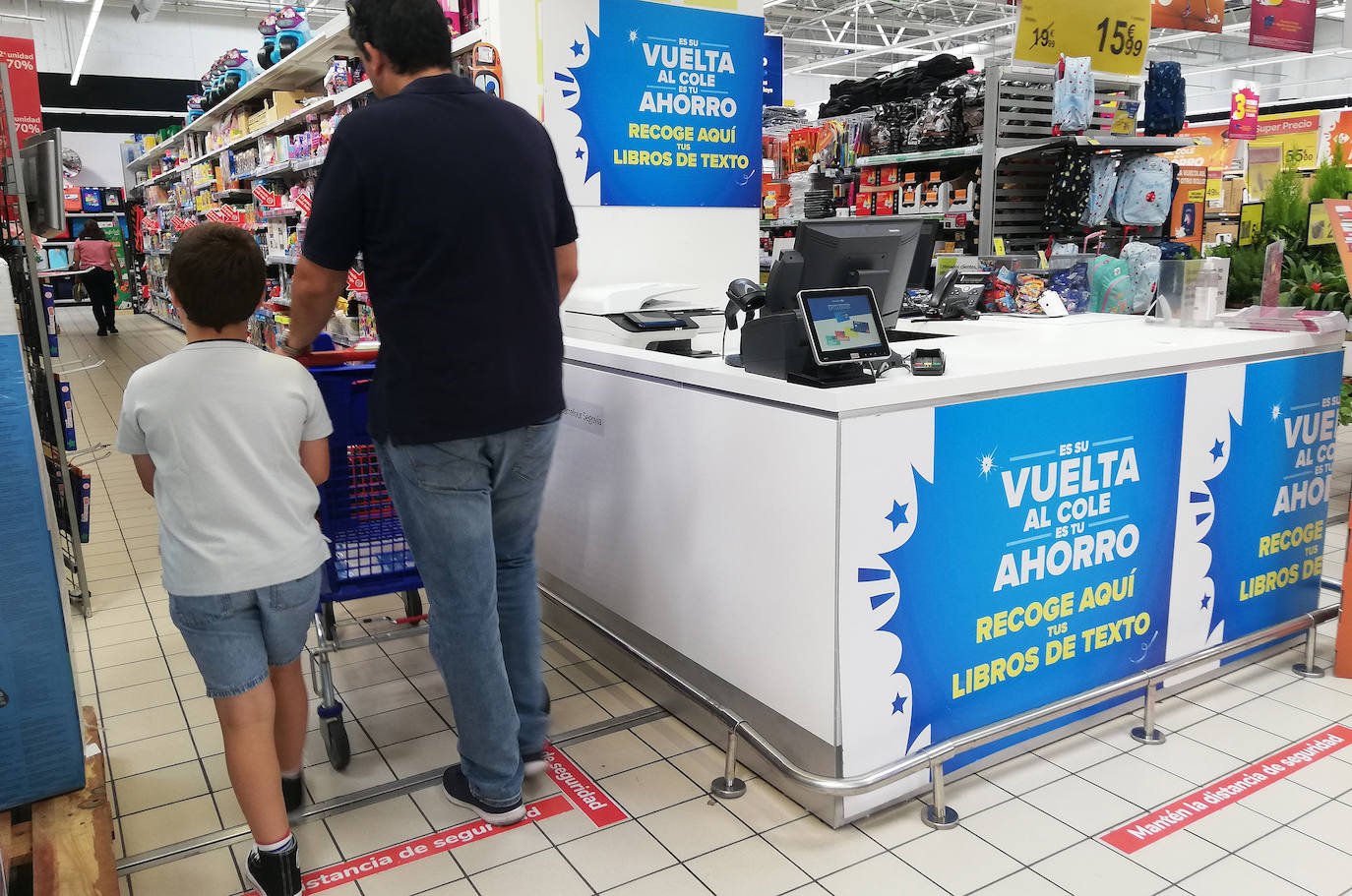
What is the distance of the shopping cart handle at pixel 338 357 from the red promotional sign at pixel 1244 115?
12.4 metres

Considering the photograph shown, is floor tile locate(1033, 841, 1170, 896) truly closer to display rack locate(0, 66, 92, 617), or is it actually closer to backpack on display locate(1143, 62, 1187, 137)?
display rack locate(0, 66, 92, 617)

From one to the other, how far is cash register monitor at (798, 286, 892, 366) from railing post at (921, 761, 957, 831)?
99cm

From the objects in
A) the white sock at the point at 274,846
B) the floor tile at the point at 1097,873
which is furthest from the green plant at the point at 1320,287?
the white sock at the point at 274,846

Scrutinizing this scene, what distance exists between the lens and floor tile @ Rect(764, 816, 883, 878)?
2254mm

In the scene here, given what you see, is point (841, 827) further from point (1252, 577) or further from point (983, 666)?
point (1252, 577)

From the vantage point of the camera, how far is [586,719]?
9.72ft

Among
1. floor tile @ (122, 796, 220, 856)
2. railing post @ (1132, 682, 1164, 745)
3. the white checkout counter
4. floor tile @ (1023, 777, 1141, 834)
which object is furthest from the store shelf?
floor tile @ (122, 796, 220, 856)

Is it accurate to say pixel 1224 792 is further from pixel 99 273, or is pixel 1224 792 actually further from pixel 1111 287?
pixel 99 273

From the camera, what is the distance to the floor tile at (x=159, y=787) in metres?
2.53

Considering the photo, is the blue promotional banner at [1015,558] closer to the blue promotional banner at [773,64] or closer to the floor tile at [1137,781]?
the floor tile at [1137,781]

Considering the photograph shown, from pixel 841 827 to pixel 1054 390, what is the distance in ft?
3.95

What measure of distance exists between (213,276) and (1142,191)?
16.3ft

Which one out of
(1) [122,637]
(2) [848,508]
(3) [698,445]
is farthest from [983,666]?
(1) [122,637]

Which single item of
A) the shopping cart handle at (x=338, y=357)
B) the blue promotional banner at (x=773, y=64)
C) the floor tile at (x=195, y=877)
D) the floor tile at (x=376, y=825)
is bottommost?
the floor tile at (x=376, y=825)
